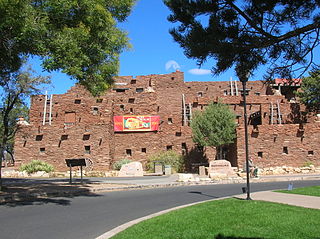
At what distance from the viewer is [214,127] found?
2750 cm

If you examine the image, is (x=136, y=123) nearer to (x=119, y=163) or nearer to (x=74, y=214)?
(x=119, y=163)

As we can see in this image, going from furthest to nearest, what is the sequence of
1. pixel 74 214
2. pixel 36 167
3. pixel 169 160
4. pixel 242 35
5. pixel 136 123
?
pixel 136 123 < pixel 169 160 < pixel 36 167 < pixel 74 214 < pixel 242 35

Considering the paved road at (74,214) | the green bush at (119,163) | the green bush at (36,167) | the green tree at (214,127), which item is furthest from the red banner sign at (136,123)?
the paved road at (74,214)

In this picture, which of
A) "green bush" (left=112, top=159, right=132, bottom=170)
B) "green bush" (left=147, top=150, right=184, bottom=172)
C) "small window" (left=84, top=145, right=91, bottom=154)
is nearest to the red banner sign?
"green bush" (left=147, top=150, right=184, bottom=172)

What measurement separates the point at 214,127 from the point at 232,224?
21009 millimetres

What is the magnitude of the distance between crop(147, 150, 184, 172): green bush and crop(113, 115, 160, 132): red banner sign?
338 centimetres

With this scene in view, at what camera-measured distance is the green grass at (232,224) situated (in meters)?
5.95

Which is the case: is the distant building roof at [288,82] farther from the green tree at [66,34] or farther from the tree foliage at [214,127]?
the tree foliage at [214,127]

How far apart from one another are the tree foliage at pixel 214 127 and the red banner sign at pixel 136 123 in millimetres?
5390

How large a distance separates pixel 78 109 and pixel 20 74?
1849cm

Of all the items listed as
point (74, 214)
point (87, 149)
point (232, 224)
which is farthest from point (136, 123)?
point (232, 224)

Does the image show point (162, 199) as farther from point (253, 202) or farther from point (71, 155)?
point (71, 155)

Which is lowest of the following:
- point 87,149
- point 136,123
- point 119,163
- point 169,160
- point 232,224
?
point 232,224

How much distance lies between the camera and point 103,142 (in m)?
30.3
